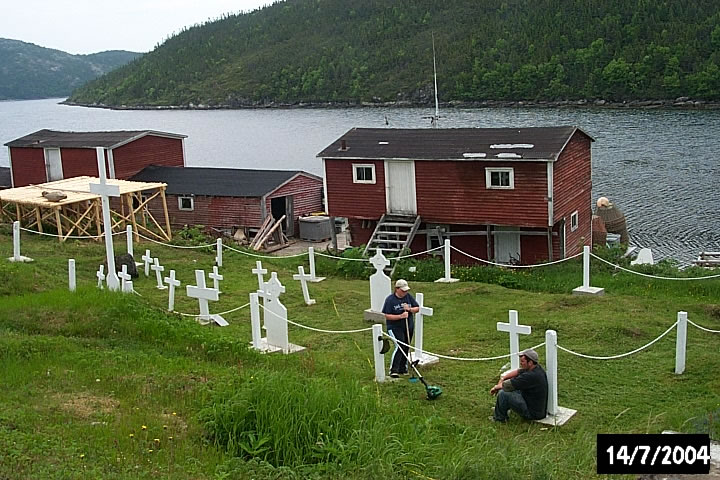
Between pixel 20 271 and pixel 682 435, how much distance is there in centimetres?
1523

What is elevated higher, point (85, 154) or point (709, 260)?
point (85, 154)

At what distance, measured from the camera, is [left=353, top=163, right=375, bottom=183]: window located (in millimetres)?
33875

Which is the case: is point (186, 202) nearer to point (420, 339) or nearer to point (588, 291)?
point (588, 291)

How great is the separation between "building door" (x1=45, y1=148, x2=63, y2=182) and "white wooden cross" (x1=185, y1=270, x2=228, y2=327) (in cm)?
2927

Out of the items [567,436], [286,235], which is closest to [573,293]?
[567,436]

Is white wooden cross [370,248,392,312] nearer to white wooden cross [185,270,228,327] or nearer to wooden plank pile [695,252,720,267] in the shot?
white wooden cross [185,270,228,327]

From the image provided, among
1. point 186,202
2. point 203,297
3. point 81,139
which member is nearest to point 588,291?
point 203,297

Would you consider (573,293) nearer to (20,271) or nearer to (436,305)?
(436,305)

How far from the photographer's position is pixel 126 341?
14.9 meters

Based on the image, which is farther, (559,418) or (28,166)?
(28,166)

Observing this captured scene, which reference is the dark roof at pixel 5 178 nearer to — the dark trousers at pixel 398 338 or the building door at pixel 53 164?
the building door at pixel 53 164

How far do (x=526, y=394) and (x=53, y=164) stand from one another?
126ft

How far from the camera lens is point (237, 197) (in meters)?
40.9
